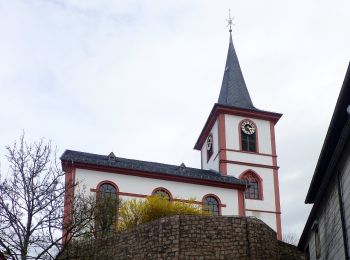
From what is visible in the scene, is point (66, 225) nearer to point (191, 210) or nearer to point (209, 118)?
point (191, 210)

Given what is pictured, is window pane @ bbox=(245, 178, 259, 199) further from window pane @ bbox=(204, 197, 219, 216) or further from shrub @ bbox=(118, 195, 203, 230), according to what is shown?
shrub @ bbox=(118, 195, 203, 230)

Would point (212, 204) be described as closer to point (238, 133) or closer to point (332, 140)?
point (238, 133)

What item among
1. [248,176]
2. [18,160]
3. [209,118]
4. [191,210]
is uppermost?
[209,118]

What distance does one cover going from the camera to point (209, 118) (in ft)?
164

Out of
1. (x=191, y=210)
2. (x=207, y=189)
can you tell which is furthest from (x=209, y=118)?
(x=191, y=210)

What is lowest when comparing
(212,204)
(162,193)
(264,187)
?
(212,204)

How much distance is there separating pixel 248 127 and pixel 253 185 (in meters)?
4.89

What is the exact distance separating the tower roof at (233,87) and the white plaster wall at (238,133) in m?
1.17

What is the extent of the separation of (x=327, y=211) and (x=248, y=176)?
87.0 feet

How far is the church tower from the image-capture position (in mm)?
44938

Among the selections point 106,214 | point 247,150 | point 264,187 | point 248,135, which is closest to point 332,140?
point 106,214

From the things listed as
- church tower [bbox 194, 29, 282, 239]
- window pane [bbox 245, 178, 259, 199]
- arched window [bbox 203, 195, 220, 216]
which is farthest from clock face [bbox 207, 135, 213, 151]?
arched window [bbox 203, 195, 220, 216]

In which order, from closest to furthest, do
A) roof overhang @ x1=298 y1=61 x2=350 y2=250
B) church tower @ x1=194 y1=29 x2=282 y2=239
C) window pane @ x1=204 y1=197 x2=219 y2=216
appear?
roof overhang @ x1=298 y1=61 x2=350 y2=250
window pane @ x1=204 y1=197 x2=219 y2=216
church tower @ x1=194 y1=29 x2=282 y2=239

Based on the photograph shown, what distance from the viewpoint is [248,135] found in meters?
48.3
